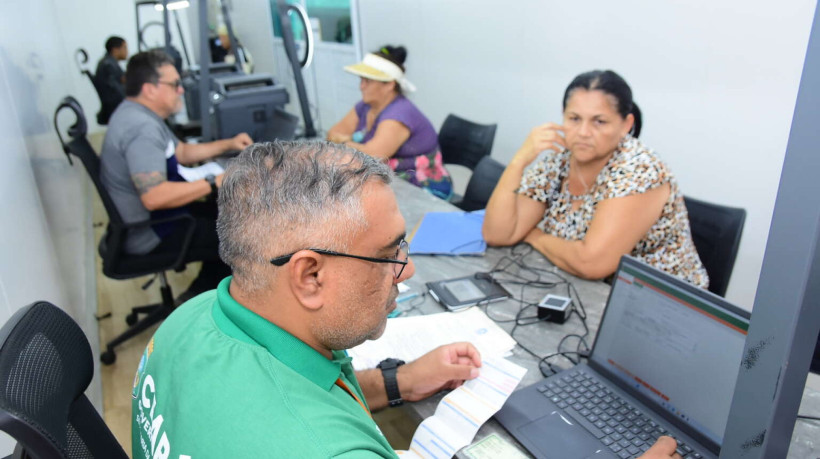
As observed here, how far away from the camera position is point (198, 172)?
262 cm

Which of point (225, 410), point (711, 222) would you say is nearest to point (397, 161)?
point (711, 222)

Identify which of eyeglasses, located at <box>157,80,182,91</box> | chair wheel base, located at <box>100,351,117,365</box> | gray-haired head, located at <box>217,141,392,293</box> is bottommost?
chair wheel base, located at <box>100,351,117,365</box>

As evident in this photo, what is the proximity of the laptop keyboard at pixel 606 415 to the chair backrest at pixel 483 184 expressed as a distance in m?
1.28

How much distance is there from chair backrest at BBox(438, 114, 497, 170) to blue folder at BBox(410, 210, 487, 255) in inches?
37.8

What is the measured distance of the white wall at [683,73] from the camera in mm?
2057

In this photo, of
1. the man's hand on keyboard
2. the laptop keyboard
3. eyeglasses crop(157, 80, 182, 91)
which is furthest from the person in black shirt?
the man's hand on keyboard

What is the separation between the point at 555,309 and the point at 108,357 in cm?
214

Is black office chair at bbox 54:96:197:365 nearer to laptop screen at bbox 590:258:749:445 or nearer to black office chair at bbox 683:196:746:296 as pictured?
laptop screen at bbox 590:258:749:445

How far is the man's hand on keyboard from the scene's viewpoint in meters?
0.86

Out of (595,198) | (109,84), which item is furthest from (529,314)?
(109,84)

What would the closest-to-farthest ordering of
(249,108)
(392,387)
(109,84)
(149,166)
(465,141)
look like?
1. (392,387)
2. (149,166)
3. (465,141)
4. (249,108)
5. (109,84)

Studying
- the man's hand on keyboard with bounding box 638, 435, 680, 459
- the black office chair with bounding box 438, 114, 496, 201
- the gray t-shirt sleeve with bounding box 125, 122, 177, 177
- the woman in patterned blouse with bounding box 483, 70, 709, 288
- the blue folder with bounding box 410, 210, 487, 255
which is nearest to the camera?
the man's hand on keyboard with bounding box 638, 435, 680, 459

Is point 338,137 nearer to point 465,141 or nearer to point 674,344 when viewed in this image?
point 465,141

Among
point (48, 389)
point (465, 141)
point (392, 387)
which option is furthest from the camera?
point (465, 141)
